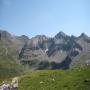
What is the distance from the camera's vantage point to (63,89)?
2789cm

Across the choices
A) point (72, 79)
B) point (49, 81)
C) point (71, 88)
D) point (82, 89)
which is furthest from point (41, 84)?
point (82, 89)

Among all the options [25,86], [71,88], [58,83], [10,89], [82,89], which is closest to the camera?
[10,89]

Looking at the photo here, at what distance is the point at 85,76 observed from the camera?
32.6 meters

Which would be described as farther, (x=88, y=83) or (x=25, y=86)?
(x=25, y=86)

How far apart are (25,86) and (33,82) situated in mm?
2311

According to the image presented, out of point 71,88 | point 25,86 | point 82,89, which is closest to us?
point 82,89

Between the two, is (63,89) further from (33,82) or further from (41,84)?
(33,82)

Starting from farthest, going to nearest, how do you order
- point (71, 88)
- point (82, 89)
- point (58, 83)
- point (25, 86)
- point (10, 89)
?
point (25, 86)
point (58, 83)
point (71, 88)
point (82, 89)
point (10, 89)

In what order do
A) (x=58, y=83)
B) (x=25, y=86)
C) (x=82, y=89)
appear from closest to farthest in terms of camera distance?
(x=82, y=89) → (x=58, y=83) → (x=25, y=86)

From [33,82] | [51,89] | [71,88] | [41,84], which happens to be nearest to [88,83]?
[71,88]

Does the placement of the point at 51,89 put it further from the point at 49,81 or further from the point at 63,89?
the point at 49,81

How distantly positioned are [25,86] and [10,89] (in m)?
10.6

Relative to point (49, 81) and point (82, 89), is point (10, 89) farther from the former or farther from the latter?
point (49, 81)

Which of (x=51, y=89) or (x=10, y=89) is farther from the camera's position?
(x=51, y=89)
